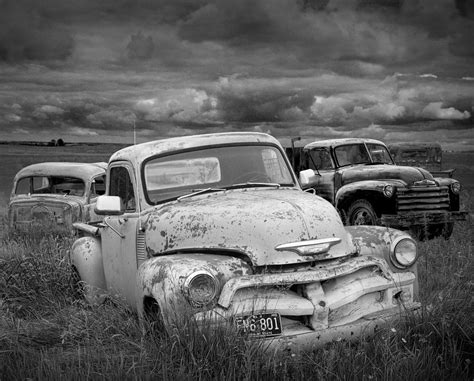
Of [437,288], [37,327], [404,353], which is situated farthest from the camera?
[437,288]

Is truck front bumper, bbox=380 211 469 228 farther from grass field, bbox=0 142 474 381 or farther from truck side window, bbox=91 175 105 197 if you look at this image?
grass field, bbox=0 142 474 381

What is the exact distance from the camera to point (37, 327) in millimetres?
4973

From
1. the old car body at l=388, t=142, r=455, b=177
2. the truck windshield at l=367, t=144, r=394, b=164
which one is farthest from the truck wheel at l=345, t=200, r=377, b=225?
the old car body at l=388, t=142, r=455, b=177

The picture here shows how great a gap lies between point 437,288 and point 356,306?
1843 millimetres

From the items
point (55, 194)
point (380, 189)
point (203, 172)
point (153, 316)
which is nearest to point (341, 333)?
point (153, 316)

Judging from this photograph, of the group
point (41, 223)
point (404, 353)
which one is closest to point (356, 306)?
point (404, 353)

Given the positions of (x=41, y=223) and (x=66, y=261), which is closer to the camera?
(x=66, y=261)

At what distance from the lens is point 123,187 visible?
5676 millimetres

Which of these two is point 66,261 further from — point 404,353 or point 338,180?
point 338,180

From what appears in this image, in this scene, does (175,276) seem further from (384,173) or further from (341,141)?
(341,141)

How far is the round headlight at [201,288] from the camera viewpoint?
4.09 metres

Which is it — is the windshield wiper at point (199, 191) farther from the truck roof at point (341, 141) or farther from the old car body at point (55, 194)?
the truck roof at point (341, 141)

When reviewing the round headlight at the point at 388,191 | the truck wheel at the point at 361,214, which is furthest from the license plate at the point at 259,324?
the round headlight at the point at 388,191

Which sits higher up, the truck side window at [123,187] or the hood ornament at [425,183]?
the truck side window at [123,187]
